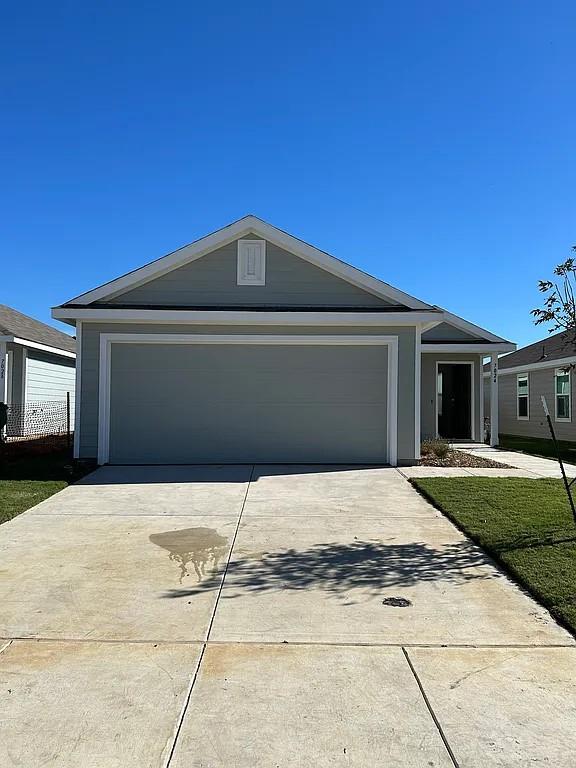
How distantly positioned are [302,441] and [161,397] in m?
2.92

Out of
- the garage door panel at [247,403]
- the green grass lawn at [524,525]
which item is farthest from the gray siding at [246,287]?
the green grass lawn at [524,525]

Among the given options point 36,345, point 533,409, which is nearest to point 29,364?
point 36,345

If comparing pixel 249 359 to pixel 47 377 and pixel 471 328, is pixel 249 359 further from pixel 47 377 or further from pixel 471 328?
pixel 47 377

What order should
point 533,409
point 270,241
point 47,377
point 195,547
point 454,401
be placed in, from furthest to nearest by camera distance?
point 533,409 < point 47,377 < point 454,401 < point 270,241 < point 195,547

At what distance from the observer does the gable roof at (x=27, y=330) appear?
1680 centimetres

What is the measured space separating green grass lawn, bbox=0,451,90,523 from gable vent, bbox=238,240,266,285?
5.01 m

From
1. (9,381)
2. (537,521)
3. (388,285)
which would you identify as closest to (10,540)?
(537,521)

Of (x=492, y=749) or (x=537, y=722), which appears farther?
(x=537, y=722)

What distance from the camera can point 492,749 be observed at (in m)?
2.81

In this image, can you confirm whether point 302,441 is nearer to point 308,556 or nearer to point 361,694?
point 308,556

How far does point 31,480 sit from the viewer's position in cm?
991

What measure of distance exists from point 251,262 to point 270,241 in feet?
1.89

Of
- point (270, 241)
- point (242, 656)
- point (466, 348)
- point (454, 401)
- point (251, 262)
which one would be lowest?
point (242, 656)

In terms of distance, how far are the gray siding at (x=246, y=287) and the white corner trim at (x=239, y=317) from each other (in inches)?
23.0
